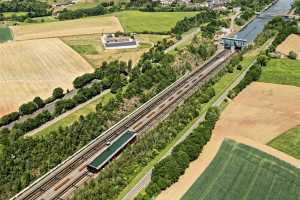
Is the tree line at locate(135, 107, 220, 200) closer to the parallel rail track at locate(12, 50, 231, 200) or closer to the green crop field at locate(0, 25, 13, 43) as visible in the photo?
the parallel rail track at locate(12, 50, 231, 200)

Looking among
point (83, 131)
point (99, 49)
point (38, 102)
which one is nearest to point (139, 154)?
point (83, 131)

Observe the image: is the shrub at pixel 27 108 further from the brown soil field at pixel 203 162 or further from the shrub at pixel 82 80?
the brown soil field at pixel 203 162

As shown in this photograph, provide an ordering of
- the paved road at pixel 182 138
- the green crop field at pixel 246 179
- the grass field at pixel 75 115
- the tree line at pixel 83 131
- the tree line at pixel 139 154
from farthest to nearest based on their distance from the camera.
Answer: the grass field at pixel 75 115 < the tree line at pixel 83 131 < the paved road at pixel 182 138 < the tree line at pixel 139 154 < the green crop field at pixel 246 179

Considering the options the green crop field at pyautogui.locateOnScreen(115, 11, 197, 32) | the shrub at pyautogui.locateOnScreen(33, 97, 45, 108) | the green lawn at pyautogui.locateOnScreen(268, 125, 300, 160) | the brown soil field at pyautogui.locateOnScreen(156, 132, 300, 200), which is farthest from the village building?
the green lawn at pyautogui.locateOnScreen(268, 125, 300, 160)

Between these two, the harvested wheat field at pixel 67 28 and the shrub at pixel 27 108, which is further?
the harvested wheat field at pixel 67 28

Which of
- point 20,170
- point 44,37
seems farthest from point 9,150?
point 44,37

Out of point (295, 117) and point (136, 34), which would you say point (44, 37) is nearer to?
point (136, 34)

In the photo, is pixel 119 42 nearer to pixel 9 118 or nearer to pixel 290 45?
pixel 290 45

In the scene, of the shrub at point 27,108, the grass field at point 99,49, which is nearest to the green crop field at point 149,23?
the grass field at point 99,49
